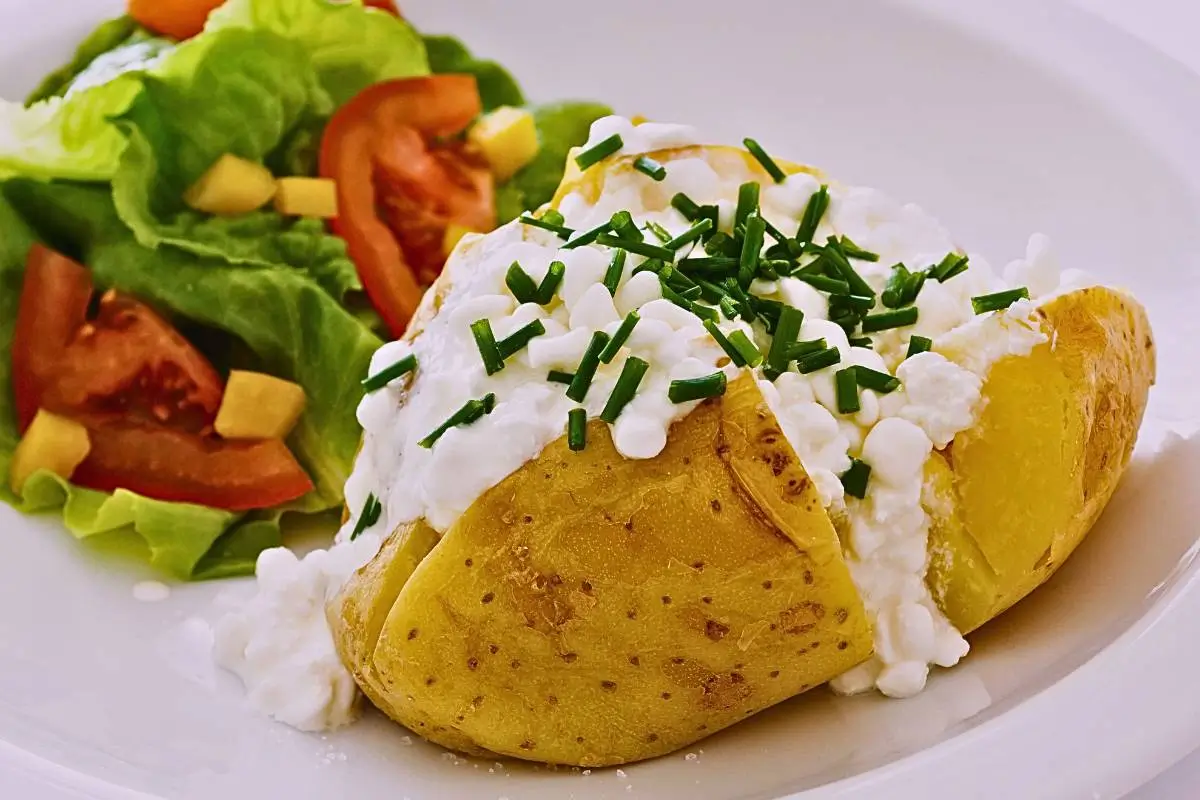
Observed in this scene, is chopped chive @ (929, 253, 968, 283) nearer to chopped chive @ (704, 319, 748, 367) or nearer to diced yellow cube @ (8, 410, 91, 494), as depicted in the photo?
chopped chive @ (704, 319, 748, 367)

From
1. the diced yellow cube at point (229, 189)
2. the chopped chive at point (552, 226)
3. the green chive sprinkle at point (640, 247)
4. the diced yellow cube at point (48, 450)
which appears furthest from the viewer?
the diced yellow cube at point (229, 189)

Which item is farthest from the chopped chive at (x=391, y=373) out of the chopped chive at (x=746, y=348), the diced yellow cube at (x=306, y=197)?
the diced yellow cube at (x=306, y=197)

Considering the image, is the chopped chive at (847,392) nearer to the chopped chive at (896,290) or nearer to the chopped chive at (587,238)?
the chopped chive at (896,290)

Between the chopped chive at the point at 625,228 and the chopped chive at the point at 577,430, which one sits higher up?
the chopped chive at the point at 625,228

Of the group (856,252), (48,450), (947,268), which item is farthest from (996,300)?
(48,450)

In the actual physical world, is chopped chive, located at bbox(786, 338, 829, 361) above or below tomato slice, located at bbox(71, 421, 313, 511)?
above

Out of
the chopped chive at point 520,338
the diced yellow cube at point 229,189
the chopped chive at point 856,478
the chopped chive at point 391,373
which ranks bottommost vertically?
the diced yellow cube at point 229,189

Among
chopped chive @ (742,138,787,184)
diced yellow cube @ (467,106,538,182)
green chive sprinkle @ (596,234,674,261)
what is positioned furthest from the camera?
diced yellow cube @ (467,106,538,182)

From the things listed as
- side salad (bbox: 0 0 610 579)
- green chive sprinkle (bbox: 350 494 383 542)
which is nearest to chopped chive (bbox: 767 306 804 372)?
green chive sprinkle (bbox: 350 494 383 542)
